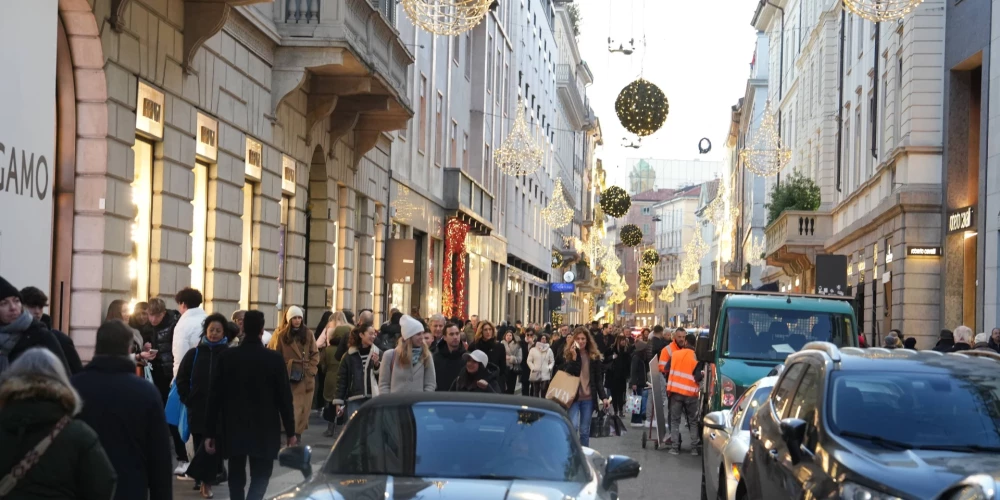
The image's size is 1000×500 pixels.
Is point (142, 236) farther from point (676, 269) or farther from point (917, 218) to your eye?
point (676, 269)

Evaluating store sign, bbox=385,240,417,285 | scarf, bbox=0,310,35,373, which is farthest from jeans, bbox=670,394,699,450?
scarf, bbox=0,310,35,373

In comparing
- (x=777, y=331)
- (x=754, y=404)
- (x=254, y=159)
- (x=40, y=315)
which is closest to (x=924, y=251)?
(x=777, y=331)

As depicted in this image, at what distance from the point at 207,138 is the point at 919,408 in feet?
41.5

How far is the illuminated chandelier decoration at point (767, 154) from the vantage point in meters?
47.6

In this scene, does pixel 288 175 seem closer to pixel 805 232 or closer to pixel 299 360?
pixel 299 360

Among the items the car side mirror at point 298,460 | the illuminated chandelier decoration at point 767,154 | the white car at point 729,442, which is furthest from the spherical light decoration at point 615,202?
the car side mirror at point 298,460

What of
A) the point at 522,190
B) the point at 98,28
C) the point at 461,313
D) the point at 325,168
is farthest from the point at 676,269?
the point at 98,28

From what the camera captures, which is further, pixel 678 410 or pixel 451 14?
pixel 451 14

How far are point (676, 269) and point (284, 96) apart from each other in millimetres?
162477

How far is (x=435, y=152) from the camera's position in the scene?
3881cm

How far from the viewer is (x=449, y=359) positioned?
14992 mm

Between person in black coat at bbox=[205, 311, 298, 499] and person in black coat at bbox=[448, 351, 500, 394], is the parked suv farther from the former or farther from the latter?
person in black coat at bbox=[448, 351, 500, 394]

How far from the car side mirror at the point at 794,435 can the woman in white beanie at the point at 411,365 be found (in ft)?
19.5

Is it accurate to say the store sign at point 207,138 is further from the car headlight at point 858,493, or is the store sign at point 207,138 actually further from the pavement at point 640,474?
the car headlight at point 858,493
